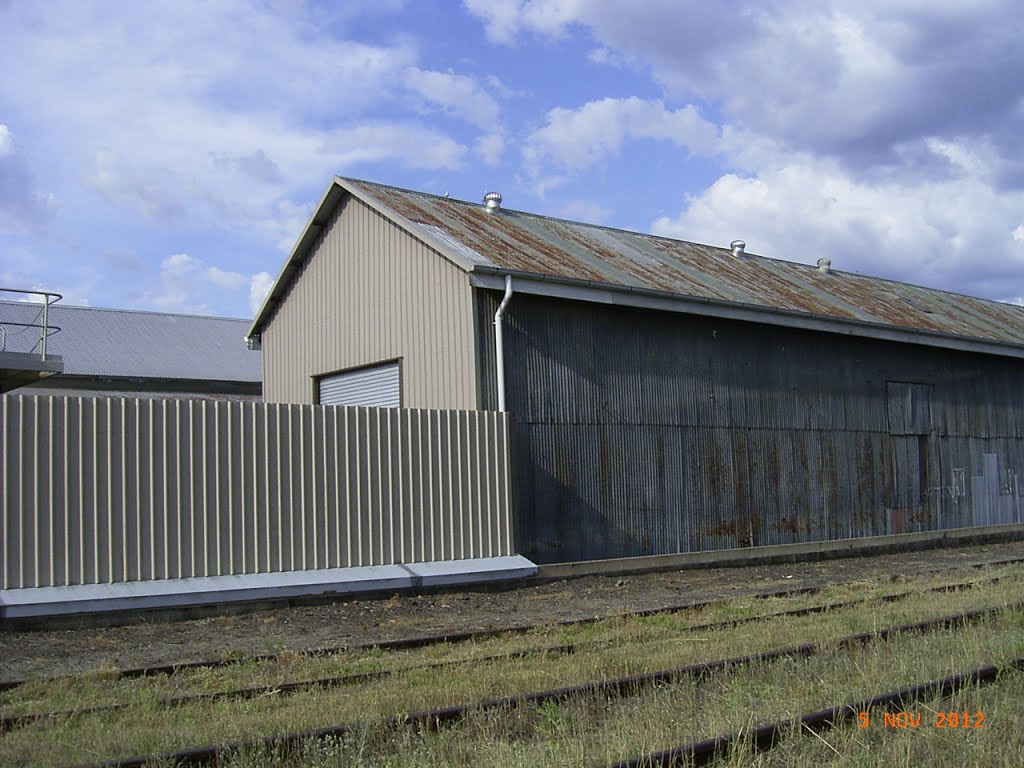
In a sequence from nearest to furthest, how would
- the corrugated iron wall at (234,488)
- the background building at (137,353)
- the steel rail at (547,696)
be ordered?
the steel rail at (547,696) → the corrugated iron wall at (234,488) → the background building at (137,353)

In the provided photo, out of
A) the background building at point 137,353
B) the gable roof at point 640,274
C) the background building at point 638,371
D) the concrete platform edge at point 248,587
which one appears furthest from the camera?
the background building at point 137,353

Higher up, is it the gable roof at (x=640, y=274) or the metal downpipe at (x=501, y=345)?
the gable roof at (x=640, y=274)

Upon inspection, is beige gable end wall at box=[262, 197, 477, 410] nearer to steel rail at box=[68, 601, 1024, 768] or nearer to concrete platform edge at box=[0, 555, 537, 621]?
concrete platform edge at box=[0, 555, 537, 621]

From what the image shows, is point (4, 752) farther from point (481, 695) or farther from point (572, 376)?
point (572, 376)

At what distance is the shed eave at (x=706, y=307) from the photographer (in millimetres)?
14497

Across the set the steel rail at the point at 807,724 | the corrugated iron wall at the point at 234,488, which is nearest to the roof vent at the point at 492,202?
the corrugated iron wall at the point at 234,488

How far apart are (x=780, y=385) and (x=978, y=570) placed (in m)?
4.84

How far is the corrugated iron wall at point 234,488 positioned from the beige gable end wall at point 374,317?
1.36m

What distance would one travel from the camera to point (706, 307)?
16797mm

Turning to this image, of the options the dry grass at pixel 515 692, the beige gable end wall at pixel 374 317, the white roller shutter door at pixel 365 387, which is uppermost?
the beige gable end wall at pixel 374 317

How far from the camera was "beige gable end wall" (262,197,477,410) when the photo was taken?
590 inches

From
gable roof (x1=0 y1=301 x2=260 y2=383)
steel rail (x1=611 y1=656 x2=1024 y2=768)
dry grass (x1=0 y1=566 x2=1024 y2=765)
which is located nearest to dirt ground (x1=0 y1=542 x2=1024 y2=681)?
dry grass (x1=0 y1=566 x2=1024 y2=765)

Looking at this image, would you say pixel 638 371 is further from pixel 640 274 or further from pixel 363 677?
pixel 363 677

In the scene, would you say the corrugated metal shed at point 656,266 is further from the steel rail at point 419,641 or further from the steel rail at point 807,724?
the steel rail at point 807,724
